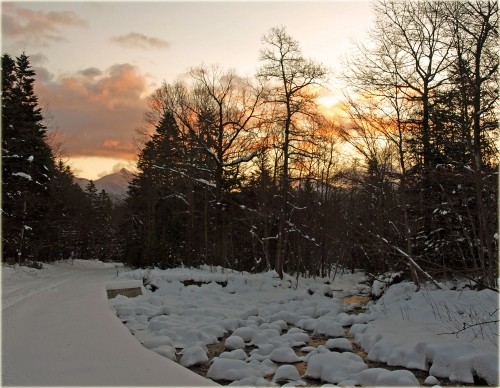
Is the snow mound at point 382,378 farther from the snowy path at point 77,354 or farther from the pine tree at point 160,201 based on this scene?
the pine tree at point 160,201

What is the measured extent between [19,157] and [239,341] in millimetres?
15582

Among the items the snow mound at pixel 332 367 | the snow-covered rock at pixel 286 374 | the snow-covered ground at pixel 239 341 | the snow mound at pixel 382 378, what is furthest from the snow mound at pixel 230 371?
the snow mound at pixel 382 378

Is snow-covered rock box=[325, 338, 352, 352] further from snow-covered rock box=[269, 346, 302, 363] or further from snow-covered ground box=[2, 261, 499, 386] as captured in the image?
snow-covered rock box=[269, 346, 302, 363]

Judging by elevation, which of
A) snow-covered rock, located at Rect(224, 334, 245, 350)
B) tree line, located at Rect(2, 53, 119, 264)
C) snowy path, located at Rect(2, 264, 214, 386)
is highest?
tree line, located at Rect(2, 53, 119, 264)

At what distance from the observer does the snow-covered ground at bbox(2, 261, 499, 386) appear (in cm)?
487

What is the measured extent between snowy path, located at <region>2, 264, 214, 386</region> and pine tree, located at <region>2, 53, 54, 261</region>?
534 inches

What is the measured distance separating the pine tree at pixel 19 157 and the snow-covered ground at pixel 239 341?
9.82 m

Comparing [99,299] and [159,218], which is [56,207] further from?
[99,299]

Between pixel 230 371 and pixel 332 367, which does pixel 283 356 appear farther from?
pixel 230 371

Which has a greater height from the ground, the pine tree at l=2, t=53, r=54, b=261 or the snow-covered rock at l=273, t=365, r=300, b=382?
the pine tree at l=2, t=53, r=54, b=261

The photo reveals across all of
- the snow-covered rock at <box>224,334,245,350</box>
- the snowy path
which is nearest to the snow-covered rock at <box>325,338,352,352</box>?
the snow-covered rock at <box>224,334,245,350</box>

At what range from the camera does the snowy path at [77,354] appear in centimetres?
439

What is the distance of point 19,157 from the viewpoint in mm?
19312

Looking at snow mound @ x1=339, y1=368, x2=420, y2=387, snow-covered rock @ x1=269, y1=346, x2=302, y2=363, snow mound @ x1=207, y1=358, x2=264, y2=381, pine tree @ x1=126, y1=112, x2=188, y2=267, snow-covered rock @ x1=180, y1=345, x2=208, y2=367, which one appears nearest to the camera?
snow mound @ x1=339, y1=368, x2=420, y2=387
